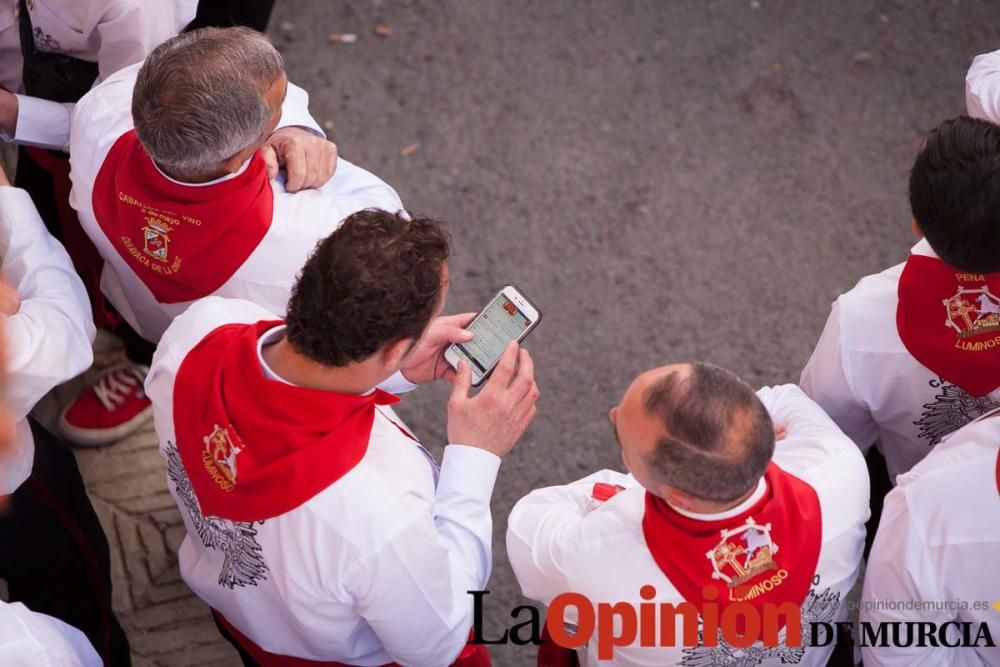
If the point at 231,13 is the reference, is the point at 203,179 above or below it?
above

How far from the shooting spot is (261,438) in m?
1.81

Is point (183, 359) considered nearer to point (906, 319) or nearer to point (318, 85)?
point (906, 319)

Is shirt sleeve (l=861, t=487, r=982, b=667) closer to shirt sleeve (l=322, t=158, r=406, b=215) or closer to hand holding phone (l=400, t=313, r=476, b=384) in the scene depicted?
hand holding phone (l=400, t=313, r=476, b=384)

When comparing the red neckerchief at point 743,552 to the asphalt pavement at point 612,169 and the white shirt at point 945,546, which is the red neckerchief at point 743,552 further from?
the asphalt pavement at point 612,169

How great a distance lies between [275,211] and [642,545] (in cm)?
112

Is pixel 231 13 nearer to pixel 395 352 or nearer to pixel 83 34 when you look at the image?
pixel 83 34

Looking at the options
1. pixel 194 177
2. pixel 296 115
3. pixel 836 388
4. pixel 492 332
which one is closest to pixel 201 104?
pixel 194 177

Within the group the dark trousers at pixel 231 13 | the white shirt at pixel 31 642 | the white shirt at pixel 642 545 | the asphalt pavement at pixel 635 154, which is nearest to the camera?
the white shirt at pixel 31 642

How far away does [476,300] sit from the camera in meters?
3.70

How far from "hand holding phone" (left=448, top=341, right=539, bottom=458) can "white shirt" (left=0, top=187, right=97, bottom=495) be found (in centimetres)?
80

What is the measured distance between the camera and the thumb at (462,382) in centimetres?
214

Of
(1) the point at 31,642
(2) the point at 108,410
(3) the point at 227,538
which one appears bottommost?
(2) the point at 108,410

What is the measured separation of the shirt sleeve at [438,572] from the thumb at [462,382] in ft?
0.42

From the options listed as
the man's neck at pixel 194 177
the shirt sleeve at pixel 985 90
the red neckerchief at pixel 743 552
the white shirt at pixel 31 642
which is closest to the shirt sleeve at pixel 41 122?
the man's neck at pixel 194 177
